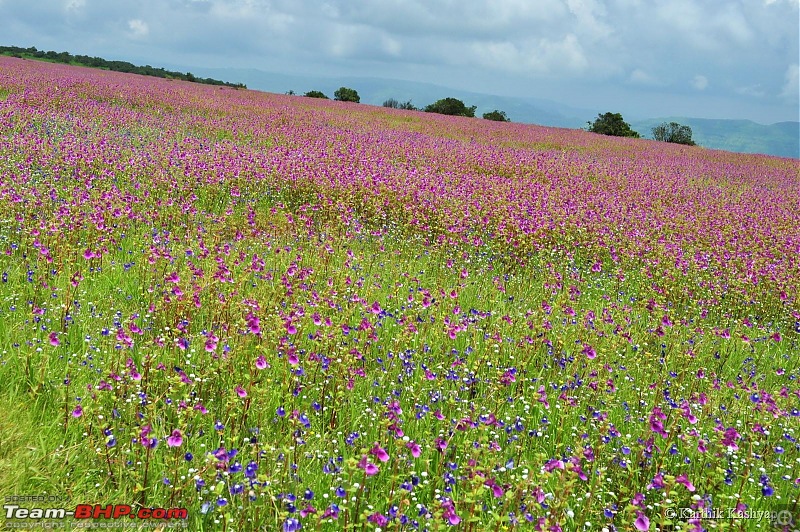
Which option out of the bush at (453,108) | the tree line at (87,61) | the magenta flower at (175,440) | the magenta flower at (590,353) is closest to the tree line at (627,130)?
the bush at (453,108)

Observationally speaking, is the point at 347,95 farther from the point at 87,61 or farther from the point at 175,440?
the point at 175,440

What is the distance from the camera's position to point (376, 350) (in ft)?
13.4

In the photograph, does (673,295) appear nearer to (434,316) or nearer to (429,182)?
(434,316)

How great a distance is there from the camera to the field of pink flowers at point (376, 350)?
2562mm

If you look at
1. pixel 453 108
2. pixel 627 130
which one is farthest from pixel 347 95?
pixel 627 130

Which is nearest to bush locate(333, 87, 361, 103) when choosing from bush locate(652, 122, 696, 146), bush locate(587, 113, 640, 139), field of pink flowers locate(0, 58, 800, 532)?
bush locate(587, 113, 640, 139)

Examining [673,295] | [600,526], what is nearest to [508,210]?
[673,295]

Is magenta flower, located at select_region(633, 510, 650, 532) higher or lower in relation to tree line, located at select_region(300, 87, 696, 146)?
lower

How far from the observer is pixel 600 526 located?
2.71 meters

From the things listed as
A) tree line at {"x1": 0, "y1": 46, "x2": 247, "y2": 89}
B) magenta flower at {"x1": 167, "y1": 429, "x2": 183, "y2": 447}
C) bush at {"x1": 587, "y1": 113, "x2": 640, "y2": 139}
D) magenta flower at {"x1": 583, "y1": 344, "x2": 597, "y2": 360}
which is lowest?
magenta flower at {"x1": 167, "y1": 429, "x2": 183, "y2": 447}

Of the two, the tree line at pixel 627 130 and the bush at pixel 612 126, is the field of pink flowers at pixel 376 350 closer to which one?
the bush at pixel 612 126

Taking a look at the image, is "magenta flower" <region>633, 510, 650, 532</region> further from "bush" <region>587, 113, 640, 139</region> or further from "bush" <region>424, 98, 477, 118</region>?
"bush" <region>424, 98, 477, 118</region>

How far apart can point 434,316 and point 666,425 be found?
6.89ft

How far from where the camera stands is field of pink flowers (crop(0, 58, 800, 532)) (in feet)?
8.41
